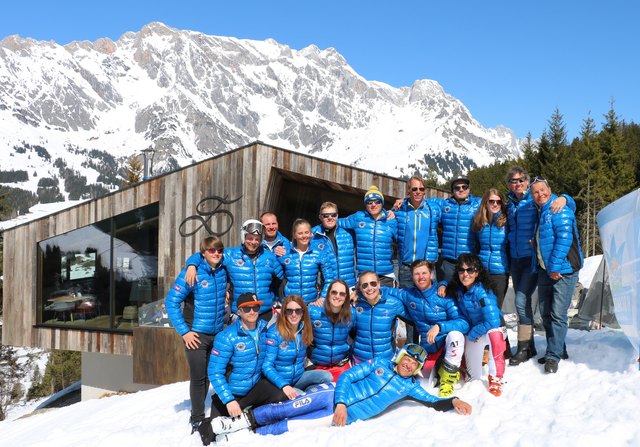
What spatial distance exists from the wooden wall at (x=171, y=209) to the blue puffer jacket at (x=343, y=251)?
3.78 metres

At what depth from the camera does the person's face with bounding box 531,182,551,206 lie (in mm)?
4777

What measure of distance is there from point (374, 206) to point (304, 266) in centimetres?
99

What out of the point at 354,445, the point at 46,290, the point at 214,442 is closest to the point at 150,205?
the point at 46,290

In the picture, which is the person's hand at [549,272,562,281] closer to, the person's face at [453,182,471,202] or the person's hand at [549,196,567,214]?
the person's hand at [549,196,567,214]

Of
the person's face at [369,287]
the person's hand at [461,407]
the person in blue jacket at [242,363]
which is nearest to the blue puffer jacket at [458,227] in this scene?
the person's face at [369,287]

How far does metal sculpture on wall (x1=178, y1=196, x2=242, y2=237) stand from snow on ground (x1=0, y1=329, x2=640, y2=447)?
4.38 meters

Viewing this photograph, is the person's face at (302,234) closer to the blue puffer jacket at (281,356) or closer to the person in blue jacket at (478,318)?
the blue puffer jacket at (281,356)

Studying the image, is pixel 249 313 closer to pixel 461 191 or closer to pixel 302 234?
pixel 302 234

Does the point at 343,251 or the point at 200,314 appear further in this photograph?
the point at 343,251

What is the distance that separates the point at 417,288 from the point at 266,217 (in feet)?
5.49

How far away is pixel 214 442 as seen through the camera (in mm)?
4480

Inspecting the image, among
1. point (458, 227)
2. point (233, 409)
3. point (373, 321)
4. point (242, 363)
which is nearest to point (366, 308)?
point (373, 321)

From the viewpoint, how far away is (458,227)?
5.39m

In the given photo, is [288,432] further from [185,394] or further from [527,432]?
[185,394]
